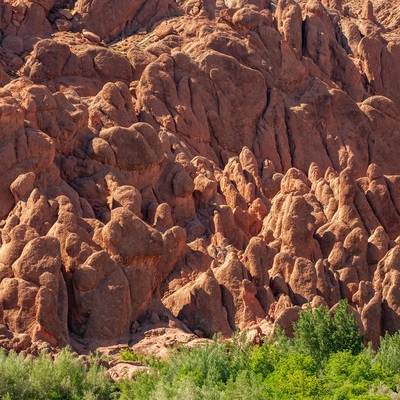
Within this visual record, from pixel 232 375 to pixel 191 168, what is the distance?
25.5m

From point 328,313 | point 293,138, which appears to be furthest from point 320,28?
point 328,313

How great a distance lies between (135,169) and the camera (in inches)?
2783

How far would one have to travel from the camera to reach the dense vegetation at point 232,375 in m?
48.3

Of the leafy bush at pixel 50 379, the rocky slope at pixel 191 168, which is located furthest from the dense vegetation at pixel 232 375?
the rocky slope at pixel 191 168

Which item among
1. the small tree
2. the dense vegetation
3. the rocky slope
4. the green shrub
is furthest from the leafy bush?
the green shrub

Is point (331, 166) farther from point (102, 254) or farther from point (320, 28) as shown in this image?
point (102, 254)

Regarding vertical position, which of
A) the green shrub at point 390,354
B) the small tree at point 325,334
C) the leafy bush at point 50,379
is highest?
the leafy bush at point 50,379

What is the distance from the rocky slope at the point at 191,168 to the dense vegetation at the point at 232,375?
3916 millimetres

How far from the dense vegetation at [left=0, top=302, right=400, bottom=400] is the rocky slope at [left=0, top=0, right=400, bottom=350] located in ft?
12.8

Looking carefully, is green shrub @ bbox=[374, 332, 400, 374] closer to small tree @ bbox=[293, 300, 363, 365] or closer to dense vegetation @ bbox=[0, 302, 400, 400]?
dense vegetation @ bbox=[0, 302, 400, 400]

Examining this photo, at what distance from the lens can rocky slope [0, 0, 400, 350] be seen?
195 feet

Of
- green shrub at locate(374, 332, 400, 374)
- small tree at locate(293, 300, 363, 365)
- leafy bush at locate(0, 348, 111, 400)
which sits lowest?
green shrub at locate(374, 332, 400, 374)

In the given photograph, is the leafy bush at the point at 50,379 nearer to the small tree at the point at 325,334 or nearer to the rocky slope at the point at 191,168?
the rocky slope at the point at 191,168

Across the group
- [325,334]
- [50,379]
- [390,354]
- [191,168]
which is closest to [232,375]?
[50,379]
